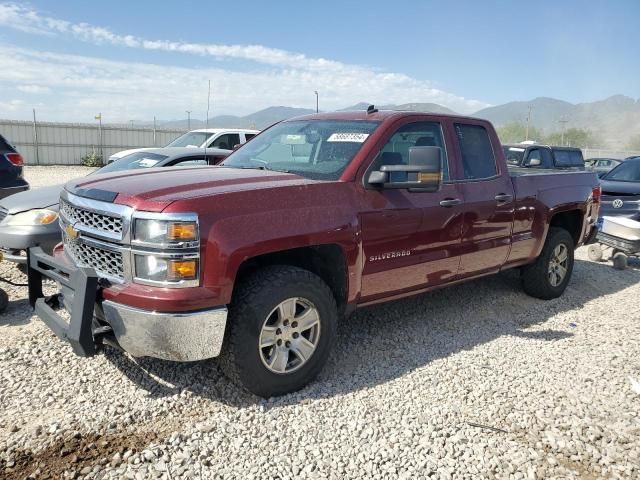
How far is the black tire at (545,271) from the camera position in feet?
19.1

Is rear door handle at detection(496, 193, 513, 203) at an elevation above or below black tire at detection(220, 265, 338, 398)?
above

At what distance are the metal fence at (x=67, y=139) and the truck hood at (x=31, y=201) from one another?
73.5 ft

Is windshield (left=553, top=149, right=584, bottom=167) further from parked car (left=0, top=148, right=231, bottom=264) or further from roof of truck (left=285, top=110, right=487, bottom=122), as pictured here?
parked car (left=0, top=148, right=231, bottom=264)

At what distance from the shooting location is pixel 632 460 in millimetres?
3023

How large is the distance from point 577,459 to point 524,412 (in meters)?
0.49

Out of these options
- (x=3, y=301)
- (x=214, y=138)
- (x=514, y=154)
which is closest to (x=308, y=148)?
(x=3, y=301)

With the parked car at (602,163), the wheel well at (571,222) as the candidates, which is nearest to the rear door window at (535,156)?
the wheel well at (571,222)

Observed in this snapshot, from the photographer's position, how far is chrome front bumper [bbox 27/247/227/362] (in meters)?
2.98

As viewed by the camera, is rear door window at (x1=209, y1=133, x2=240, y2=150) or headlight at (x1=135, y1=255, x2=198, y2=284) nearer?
headlight at (x1=135, y1=255, x2=198, y2=284)

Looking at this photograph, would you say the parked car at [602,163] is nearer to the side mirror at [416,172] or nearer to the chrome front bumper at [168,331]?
the side mirror at [416,172]

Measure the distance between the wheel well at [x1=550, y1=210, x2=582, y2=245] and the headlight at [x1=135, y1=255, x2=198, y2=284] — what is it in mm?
4663

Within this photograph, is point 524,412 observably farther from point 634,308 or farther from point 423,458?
point 634,308

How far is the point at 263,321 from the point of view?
3.29 metres

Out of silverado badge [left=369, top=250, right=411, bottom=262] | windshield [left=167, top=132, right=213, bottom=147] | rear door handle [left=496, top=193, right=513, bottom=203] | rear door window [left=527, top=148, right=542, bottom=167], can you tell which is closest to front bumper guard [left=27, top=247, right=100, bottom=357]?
silverado badge [left=369, top=250, right=411, bottom=262]
